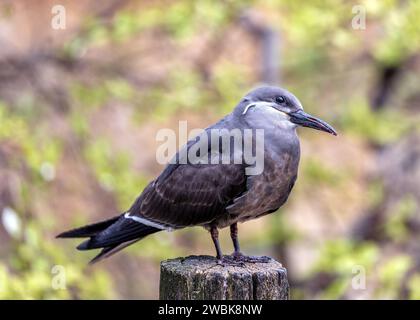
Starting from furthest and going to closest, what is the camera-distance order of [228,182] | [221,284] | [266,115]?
[266,115]
[228,182]
[221,284]

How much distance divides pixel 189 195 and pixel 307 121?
2.32ft

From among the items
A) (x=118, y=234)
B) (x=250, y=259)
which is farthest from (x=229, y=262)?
(x=118, y=234)

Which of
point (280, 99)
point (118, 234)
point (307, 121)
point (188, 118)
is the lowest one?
point (118, 234)

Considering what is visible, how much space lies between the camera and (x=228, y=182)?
145 inches

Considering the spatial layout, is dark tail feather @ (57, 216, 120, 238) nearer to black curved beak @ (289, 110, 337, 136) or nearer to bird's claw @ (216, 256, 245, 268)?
bird's claw @ (216, 256, 245, 268)

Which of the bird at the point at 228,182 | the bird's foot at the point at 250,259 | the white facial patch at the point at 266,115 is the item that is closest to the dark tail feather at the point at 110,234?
the bird at the point at 228,182

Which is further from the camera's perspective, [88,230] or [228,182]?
[88,230]

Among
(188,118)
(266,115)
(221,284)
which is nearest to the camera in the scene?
(221,284)

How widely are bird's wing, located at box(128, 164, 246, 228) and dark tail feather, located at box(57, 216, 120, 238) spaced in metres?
0.13

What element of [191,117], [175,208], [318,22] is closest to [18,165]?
[175,208]

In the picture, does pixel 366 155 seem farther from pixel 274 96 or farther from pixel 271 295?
pixel 271 295

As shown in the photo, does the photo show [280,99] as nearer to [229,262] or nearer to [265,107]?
[265,107]

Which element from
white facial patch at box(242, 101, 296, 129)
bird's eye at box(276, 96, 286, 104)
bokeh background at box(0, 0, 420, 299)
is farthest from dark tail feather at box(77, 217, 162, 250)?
bird's eye at box(276, 96, 286, 104)

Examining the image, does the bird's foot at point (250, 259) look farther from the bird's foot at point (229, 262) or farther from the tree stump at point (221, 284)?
the tree stump at point (221, 284)
